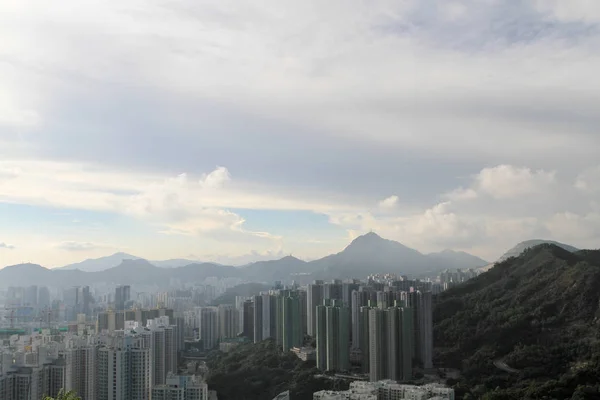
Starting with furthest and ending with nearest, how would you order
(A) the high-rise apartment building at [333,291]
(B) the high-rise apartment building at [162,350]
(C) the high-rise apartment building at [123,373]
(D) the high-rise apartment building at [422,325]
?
(A) the high-rise apartment building at [333,291] < (D) the high-rise apartment building at [422,325] < (B) the high-rise apartment building at [162,350] < (C) the high-rise apartment building at [123,373]

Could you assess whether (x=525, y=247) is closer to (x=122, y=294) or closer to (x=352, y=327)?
(x=352, y=327)

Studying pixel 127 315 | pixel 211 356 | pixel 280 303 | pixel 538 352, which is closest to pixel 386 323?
pixel 538 352

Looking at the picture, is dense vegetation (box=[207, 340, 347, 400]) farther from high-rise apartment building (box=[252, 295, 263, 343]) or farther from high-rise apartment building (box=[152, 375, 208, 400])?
high-rise apartment building (box=[152, 375, 208, 400])

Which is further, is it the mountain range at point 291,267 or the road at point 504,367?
the mountain range at point 291,267

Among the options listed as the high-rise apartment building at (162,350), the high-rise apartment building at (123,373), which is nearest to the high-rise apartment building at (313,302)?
the high-rise apartment building at (162,350)

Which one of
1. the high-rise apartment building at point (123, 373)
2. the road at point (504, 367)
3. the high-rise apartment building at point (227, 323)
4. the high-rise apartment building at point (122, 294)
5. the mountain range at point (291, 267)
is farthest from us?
the mountain range at point (291, 267)

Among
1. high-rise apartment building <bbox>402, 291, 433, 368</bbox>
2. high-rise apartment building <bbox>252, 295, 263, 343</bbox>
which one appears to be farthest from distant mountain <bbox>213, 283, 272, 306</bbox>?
high-rise apartment building <bbox>402, 291, 433, 368</bbox>

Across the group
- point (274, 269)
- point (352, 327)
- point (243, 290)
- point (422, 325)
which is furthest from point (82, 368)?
point (274, 269)

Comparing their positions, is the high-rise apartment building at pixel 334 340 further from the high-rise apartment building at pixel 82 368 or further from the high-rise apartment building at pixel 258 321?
the high-rise apartment building at pixel 82 368

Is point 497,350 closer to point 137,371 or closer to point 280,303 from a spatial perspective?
point 280,303
